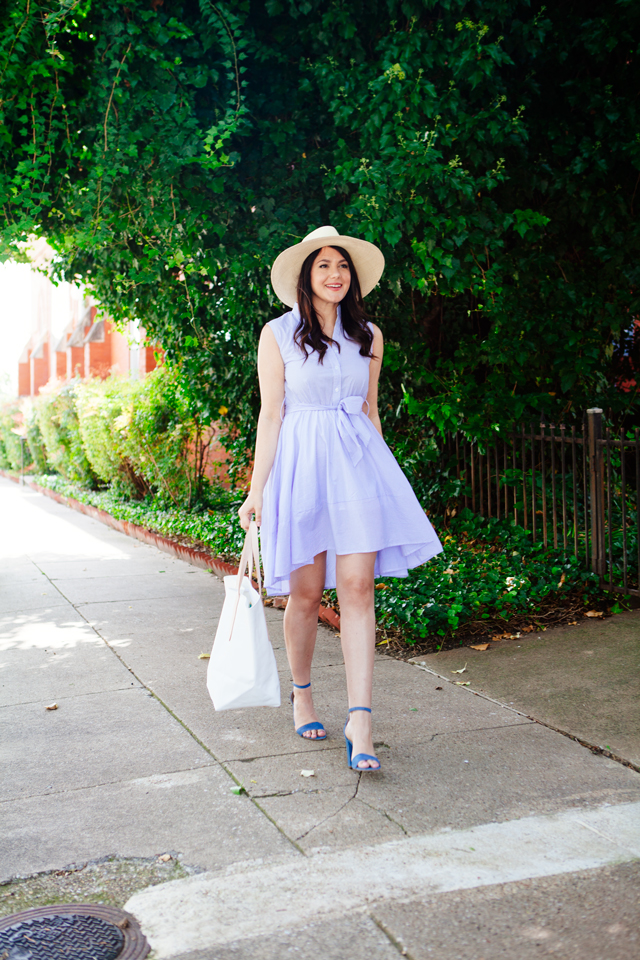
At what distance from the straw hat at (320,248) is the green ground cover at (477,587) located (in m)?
2.32

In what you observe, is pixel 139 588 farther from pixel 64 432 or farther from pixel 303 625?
pixel 64 432

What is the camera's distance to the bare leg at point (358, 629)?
350cm

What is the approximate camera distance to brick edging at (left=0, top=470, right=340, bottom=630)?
619 centimetres

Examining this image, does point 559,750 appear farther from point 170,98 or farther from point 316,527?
point 170,98

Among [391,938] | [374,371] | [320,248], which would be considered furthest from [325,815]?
[320,248]

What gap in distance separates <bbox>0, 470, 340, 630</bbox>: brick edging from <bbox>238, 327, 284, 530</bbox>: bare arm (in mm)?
2145

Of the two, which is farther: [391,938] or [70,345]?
[70,345]

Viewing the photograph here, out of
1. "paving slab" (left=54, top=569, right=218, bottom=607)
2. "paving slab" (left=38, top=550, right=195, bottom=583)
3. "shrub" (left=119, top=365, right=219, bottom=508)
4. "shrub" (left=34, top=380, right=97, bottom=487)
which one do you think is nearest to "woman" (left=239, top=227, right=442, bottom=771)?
"paving slab" (left=54, top=569, right=218, bottom=607)

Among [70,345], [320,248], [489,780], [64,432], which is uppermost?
[70,345]

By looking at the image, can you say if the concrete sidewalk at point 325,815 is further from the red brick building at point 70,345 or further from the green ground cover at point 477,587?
the red brick building at point 70,345

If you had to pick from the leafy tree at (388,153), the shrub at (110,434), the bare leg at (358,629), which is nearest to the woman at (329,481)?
the bare leg at (358,629)

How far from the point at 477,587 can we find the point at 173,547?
15.8 feet

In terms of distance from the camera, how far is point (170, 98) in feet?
18.8

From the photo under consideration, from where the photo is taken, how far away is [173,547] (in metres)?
9.84
